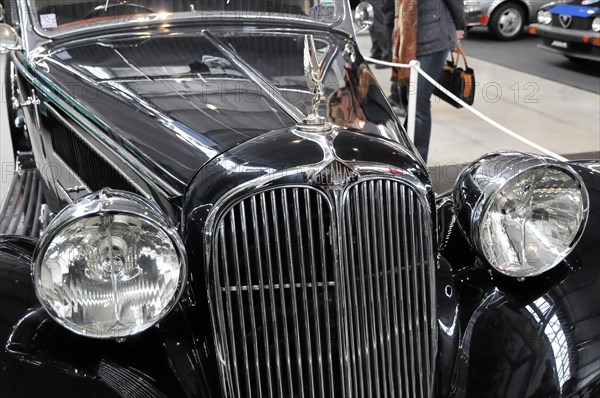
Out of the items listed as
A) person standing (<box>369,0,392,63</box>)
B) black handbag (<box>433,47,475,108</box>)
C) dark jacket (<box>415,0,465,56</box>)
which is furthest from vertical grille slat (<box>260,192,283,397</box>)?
person standing (<box>369,0,392,63</box>)

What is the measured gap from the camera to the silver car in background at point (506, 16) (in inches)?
441

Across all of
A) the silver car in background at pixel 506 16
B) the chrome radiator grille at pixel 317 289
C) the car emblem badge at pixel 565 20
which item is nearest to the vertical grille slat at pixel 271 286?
the chrome radiator grille at pixel 317 289

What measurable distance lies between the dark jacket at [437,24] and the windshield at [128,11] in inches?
72.9

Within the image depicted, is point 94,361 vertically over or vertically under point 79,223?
under

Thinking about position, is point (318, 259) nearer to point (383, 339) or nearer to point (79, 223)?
point (383, 339)

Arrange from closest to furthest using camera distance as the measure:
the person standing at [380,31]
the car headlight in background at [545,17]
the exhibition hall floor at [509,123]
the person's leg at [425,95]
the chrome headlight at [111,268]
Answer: the chrome headlight at [111,268] < the person's leg at [425,95] < the exhibition hall floor at [509,123] < the person standing at [380,31] < the car headlight in background at [545,17]

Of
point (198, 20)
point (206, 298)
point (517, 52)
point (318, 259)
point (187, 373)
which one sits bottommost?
point (517, 52)

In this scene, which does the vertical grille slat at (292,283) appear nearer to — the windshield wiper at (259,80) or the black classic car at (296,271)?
the black classic car at (296,271)

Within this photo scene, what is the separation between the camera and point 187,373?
1.71m

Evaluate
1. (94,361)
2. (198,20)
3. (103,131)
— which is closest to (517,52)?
(198,20)

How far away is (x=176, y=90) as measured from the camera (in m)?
2.31

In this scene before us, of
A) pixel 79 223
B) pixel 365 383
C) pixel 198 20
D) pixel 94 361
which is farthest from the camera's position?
pixel 198 20

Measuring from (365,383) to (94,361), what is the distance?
698mm

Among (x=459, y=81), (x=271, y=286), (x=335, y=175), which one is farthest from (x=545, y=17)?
(x=271, y=286)
